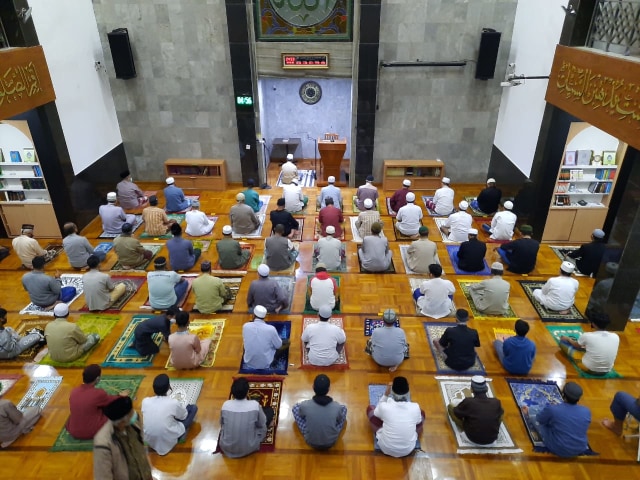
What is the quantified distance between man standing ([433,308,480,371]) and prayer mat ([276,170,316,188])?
6.06 m

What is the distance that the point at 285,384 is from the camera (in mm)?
5043

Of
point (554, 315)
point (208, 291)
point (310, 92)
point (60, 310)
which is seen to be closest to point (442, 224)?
point (554, 315)

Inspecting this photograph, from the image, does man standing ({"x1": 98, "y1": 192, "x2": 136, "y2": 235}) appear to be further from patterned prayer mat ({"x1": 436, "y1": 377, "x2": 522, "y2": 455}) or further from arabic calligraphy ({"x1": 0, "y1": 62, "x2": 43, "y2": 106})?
patterned prayer mat ({"x1": 436, "y1": 377, "x2": 522, "y2": 455})

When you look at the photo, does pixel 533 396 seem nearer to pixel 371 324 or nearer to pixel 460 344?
pixel 460 344

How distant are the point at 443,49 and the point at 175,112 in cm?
563

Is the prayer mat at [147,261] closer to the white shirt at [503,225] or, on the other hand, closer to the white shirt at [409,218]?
the white shirt at [409,218]

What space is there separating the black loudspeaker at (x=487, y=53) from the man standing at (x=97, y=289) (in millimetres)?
7624

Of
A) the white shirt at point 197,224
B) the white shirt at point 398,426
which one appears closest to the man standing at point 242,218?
the white shirt at point 197,224

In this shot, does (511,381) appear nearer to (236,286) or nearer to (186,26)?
(236,286)

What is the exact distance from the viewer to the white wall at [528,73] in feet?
23.5

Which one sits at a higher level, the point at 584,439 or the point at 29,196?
the point at 29,196

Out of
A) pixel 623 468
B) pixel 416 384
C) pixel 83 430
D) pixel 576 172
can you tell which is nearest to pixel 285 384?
pixel 416 384

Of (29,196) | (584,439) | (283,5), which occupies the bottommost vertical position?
(584,439)

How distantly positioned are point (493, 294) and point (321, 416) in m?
3.03
